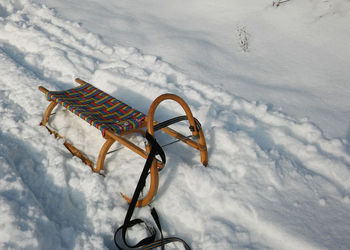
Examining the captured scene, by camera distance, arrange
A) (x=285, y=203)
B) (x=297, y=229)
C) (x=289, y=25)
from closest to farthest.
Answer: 1. (x=297, y=229)
2. (x=285, y=203)
3. (x=289, y=25)

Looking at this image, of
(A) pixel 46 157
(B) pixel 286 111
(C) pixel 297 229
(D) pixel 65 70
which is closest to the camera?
(C) pixel 297 229

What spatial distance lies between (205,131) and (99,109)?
1.20 meters

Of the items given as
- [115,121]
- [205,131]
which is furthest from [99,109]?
[205,131]

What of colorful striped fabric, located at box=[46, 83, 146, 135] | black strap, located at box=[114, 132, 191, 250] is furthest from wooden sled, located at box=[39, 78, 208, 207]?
black strap, located at box=[114, 132, 191, 250]

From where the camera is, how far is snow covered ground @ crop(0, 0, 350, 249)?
95.5 inches

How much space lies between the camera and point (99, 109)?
3248 millimetres

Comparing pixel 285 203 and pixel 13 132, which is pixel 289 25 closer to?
pixel 285 203

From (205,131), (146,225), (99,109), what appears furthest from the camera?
(205,131)

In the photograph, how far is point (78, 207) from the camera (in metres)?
2.58

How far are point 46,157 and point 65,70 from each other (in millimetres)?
2206

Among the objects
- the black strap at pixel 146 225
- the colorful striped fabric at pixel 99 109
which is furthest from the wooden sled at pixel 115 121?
the black strap at pixel 146 225

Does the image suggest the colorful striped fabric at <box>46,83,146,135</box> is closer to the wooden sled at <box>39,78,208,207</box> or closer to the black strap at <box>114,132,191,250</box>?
the wooden sled at <box>39,78,208,207</box>

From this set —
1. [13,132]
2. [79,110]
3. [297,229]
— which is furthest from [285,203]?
[13,132]

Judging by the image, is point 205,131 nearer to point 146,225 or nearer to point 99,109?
point 99,109
